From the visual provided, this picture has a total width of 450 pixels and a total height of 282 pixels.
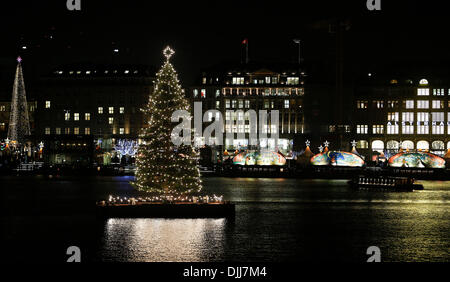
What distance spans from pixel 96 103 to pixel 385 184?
8514 centimetres

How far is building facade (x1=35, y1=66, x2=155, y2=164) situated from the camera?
128m

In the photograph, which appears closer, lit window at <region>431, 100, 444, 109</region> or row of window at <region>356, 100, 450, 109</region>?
lit window at <region>431, 100, 444, 109</region>

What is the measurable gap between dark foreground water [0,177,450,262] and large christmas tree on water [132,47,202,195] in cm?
317

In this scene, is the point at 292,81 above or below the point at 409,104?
above

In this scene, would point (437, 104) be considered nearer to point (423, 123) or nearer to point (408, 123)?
point (423, 123)

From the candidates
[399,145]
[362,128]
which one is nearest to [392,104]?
[362,128]

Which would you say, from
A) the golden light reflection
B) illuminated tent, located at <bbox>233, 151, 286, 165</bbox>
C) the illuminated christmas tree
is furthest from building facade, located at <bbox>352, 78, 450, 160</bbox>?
the golden light reflection

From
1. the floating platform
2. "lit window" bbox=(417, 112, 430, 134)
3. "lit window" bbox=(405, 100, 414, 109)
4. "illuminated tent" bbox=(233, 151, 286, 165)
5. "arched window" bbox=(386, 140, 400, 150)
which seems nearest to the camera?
the floating platform

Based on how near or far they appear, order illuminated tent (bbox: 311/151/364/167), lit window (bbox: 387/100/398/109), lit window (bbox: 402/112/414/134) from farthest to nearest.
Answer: lit window (bbox: 387/100/398/109)
lit window (bbox: 402/112/414/134)
illuminated tent (bbox: 311/151/364/167)

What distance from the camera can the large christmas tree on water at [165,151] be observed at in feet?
105

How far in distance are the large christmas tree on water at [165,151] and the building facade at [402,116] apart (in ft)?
326

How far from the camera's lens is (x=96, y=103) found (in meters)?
129

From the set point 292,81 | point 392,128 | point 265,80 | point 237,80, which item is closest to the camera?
point 392,128

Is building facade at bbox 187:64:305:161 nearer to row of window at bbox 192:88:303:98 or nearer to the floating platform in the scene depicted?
row of window at bbox 192:88:303:98
